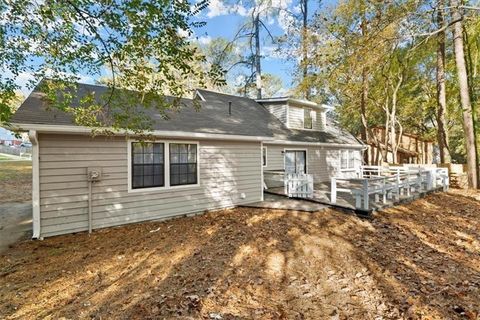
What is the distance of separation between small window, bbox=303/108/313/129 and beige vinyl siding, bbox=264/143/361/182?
160 centimetres

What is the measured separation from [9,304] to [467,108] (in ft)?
56.1

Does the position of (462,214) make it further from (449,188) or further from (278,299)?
(278,299)

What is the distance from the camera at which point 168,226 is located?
727 cm

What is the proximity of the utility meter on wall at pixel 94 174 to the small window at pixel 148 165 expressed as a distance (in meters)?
0.86

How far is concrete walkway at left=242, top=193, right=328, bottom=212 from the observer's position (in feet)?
28.3

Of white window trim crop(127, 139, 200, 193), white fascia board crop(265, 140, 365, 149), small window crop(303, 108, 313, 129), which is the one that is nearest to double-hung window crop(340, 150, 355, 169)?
white fascia board crop(265, 140, 365, 149)

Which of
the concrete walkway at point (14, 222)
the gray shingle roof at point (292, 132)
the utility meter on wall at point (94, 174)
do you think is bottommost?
the concrete walkway at point (14, 222)

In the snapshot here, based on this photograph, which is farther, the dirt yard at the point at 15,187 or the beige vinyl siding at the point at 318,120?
the beige vinyl siding at the point at 318,120

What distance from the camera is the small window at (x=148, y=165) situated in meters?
7.32

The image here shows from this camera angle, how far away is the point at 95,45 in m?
5.11

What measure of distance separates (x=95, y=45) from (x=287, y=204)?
6902 millimetres

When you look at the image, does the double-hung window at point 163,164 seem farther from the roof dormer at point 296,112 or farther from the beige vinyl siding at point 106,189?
the roof dormer at point 296,112

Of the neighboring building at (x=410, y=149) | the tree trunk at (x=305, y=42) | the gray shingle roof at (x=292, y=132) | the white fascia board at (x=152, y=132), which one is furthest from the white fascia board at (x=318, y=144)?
the neighboring building at (x=410, y=149)

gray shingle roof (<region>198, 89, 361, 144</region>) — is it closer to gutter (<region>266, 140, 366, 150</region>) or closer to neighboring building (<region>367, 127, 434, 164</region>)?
gutter (<region>266, 140, 366, 150</region>)
